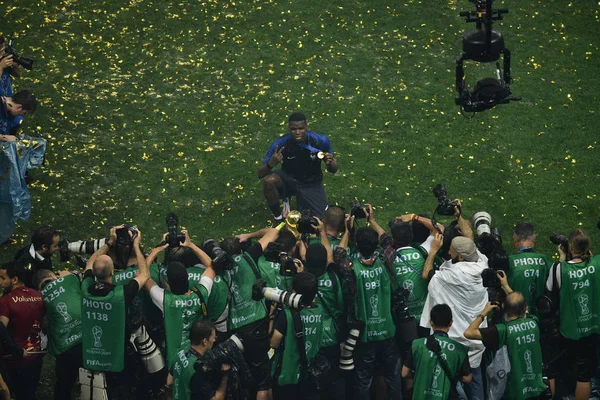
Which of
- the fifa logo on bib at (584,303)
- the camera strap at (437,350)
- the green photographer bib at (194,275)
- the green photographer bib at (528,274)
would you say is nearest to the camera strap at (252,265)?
the green photographer bib at (194,275)

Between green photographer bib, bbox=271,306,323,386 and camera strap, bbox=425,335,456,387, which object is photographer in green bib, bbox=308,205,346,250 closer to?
green photographer bib, bbox=271,306,323,386

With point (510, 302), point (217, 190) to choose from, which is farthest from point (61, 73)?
point (510, 302)

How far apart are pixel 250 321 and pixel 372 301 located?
4.82 ft

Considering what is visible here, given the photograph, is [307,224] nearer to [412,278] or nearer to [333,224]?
[333,224]

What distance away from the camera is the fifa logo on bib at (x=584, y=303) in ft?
45.2

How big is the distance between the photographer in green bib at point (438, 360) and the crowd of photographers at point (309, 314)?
2cm

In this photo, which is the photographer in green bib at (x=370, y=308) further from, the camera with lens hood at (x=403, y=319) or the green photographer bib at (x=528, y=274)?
the green photographer bib at (x=528, y=274)

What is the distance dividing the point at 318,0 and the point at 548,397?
1199cm

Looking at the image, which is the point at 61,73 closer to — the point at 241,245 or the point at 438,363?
the point at 241,245

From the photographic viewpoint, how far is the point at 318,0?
23250 mm

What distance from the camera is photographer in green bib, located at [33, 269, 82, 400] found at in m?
13.4

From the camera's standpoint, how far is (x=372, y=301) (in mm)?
13523

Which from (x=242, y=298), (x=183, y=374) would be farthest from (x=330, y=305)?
(x=183, y=374)

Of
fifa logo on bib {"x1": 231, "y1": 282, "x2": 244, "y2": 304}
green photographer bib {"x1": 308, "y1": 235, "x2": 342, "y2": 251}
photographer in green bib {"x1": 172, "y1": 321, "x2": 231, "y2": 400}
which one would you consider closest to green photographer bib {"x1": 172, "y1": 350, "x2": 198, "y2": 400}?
photographer in green bib {"x1": 172, "y1": 321, "x2": 231, "y2": 400}
